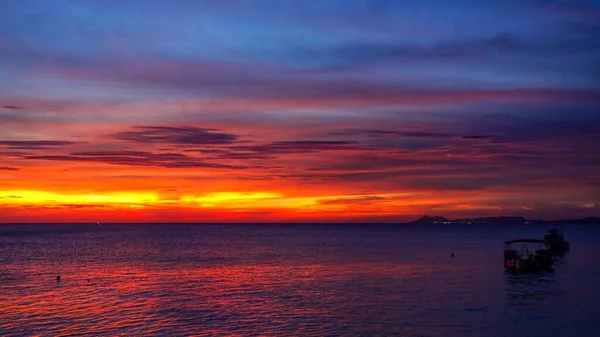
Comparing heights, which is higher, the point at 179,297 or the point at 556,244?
the point at 556,244

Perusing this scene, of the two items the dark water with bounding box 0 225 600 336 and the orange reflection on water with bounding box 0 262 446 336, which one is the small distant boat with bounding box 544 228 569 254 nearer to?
the dark water with bounding box 0 225 600 336

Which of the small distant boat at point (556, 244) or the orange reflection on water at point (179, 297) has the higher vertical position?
the small distant boat at point (556, 244)

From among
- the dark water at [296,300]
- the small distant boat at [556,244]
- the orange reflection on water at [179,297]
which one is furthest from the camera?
the small distant boat at [556,244]

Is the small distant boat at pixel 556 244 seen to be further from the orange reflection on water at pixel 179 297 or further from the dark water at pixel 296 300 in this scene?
the orange reflection on water at pixel 179 297

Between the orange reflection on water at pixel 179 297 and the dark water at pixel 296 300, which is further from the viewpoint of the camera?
the orange reflection on water at pixel 179 297

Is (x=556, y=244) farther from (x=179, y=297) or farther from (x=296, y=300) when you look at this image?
(x=179, y=297)

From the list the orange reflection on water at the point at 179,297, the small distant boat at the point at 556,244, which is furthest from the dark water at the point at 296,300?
the small distant boat at the point at 556,244

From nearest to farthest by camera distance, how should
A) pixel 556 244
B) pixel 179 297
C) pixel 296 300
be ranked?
pixel 296 300 < pixel 179 297 < pixel 556 244

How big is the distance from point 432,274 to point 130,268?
45.3 m

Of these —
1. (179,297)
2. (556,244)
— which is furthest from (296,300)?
(556,244)

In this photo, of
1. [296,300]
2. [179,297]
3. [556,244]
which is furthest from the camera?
[556,244]

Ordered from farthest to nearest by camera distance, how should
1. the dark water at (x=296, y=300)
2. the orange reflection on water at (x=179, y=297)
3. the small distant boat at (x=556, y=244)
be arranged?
the small distant boat at (x=556, y=244) → the orange reflection on water at (x=179, y=297) → the dark water at (x=296, y=300)

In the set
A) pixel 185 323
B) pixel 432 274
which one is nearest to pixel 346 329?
pixel 185 323

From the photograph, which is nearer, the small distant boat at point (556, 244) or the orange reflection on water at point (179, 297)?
the orange reflection on water at point (179, 297)
